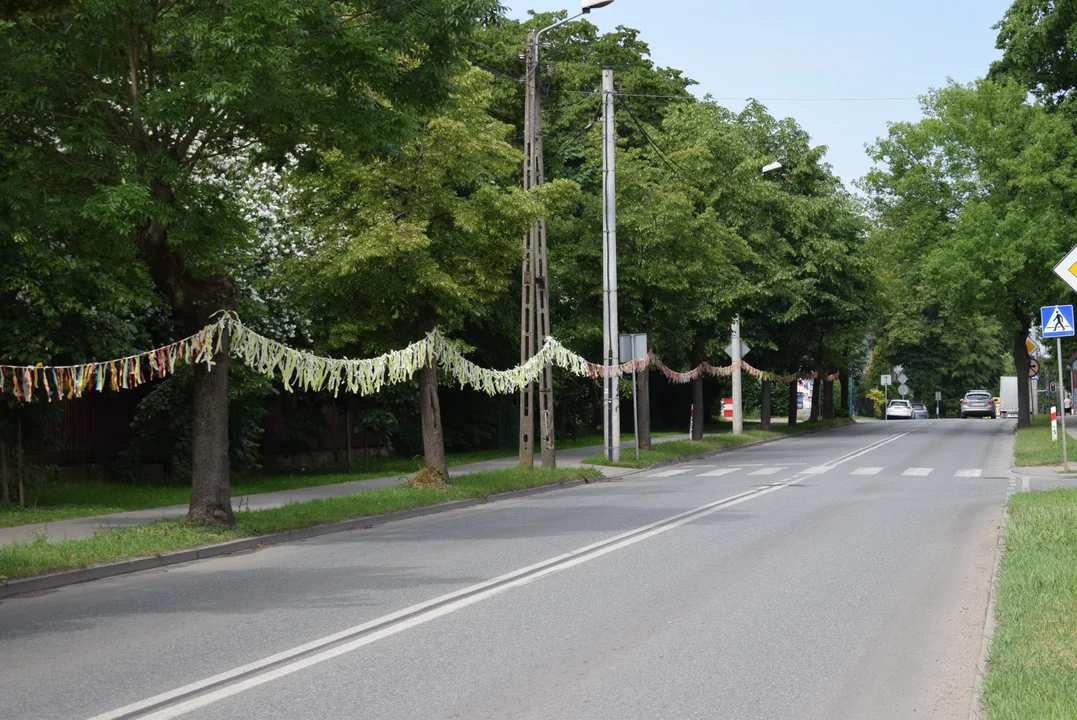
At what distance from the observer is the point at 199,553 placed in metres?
12.8

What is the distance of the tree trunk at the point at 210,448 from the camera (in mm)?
14227

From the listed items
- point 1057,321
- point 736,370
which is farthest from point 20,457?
point 736,370

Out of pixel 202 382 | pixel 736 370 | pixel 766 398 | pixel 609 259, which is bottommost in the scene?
pixel 766 398

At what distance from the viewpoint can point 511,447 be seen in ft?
127

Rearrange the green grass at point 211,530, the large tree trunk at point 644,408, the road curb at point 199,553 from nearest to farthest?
the road curb at point 199,553 < the green grass at point 211,530 < the large tree trunk at point 644,408

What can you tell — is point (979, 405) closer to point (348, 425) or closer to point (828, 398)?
point (828, 398)

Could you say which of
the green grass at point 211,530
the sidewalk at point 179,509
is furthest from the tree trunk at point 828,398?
the green grass at point 211,530

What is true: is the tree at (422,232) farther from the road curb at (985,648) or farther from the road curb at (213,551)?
the road curb at (985,648)

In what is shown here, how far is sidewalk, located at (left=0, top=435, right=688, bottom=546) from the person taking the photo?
47.0 feet

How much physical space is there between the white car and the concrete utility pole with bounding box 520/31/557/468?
A: 2155 inches

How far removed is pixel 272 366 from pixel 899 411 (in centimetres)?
6423

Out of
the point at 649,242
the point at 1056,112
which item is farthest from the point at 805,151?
the point at 649,242

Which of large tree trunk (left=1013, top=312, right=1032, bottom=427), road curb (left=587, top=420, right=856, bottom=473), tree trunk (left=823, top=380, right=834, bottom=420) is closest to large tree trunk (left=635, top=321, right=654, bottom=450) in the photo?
road curb (left=587, top=420, right=856, bottom=473)

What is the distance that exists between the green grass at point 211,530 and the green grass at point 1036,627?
8.32m
